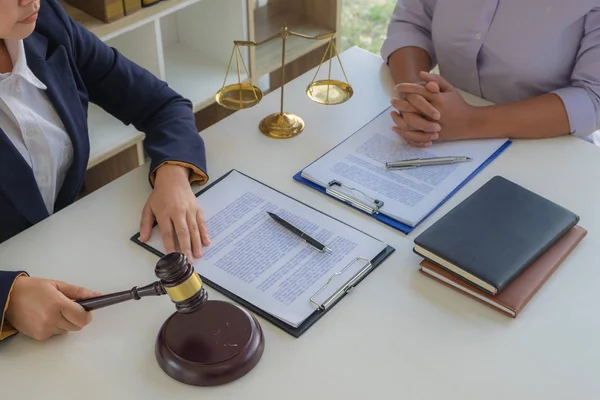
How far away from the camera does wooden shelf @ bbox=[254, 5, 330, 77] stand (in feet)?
8.61

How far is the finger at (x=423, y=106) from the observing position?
138 centimetres

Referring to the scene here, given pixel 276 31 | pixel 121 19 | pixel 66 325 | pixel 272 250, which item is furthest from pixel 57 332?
pixel 276 31

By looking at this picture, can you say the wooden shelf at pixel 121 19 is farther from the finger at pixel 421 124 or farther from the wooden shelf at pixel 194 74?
the finger at pixel 421 124

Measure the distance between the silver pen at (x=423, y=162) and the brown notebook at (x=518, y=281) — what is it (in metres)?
0.28

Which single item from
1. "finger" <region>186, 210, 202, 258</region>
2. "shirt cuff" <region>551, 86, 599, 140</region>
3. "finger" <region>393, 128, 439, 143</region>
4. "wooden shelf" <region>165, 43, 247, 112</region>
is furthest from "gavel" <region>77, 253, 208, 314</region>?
"wooden shelf" <region>165, 43, 247, 112</region>

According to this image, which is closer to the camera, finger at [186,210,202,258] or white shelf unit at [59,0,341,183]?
finger at [186,210,202,258]

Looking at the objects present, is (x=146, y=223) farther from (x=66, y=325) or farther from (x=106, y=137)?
(x=106, y=137)

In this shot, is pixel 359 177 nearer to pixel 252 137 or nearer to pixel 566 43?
→ pixel 252 137

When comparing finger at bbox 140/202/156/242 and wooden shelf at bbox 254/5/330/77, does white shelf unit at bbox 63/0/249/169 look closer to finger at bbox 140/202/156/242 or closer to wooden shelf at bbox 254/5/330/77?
wooden shelf at bbox 254/5/330/77

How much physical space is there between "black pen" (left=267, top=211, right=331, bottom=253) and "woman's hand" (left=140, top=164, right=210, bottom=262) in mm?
126

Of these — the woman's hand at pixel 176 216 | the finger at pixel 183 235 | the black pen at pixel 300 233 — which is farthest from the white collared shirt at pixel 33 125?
the black pen at pixel 300 233

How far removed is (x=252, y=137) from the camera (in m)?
1.42

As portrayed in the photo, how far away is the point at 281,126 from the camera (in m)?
1.43

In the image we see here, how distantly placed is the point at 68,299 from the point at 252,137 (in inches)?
22.5
